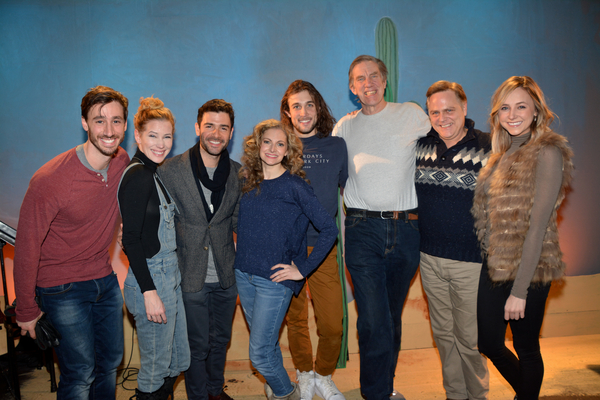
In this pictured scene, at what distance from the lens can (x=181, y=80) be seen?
10.2 ft

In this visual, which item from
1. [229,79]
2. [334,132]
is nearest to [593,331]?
[334,132]

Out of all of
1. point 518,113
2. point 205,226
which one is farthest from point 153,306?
point 518,113

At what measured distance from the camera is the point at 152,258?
1.93m

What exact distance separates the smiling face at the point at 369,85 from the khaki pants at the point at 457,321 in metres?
1.07

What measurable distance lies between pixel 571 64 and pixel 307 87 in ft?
8.73

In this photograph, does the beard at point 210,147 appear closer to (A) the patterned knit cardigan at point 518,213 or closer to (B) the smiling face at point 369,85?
(B) the smiling face at point 369,85

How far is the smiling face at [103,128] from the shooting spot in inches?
73.7

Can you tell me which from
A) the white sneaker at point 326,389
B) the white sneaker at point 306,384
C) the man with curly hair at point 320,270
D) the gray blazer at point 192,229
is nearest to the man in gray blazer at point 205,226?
the gray blazer at point 192,229

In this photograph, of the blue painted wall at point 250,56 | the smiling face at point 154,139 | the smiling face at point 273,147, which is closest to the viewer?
the smiling face at point 154,139

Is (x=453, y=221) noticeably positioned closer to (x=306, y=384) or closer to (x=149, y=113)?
(x=306, y=384)

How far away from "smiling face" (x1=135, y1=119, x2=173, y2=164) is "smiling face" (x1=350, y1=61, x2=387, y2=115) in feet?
4.29

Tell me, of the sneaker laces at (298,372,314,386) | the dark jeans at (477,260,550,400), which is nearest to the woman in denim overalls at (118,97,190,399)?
the sneaker laces at (298,372,314,386)

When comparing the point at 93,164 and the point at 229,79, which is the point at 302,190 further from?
the point at 229,79

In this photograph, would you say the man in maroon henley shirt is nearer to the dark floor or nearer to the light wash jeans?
the light wash jeans
